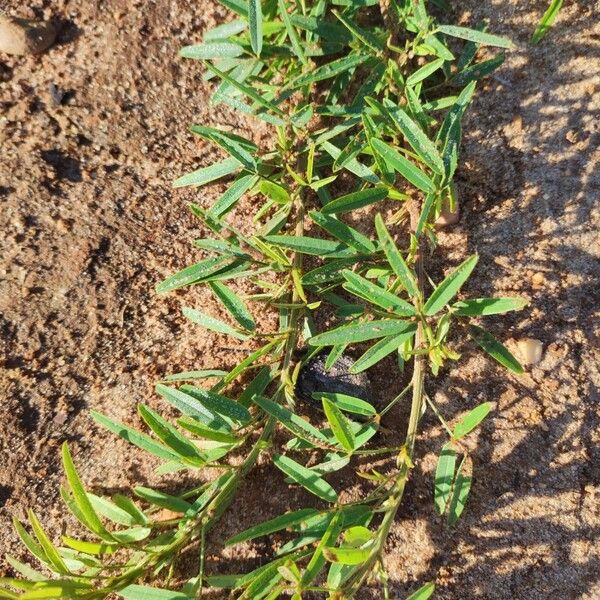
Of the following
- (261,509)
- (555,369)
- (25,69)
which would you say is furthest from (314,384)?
(25,69)

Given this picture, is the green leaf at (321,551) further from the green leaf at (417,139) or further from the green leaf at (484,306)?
the green leaf at (417,139)

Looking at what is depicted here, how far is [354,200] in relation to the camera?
133cm

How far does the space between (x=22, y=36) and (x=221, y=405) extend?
0.94 meters

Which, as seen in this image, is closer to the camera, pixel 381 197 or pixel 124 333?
pixel 381 197

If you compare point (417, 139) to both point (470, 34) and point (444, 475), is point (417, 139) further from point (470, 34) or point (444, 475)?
point (444, 475)

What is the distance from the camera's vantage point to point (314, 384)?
144cm

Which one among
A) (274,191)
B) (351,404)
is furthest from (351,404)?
(274,191)

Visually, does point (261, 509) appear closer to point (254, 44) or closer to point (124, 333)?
point (124, 333)

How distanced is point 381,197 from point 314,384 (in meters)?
0.43

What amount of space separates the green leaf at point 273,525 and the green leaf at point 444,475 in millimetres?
265

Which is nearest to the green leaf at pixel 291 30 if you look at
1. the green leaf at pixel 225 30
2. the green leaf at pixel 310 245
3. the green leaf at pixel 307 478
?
the green leaf at pixel 225 30

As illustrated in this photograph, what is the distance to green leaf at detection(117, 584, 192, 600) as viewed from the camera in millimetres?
1199

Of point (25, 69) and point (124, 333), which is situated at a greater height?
point (25, 69)

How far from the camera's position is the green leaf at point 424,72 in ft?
4.56
